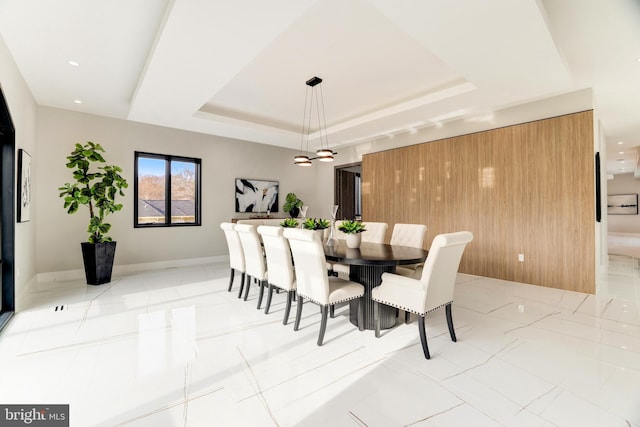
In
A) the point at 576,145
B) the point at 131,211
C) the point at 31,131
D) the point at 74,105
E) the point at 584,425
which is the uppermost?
the point at 74,105

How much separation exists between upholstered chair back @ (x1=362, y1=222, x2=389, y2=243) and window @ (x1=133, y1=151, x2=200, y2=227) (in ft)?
12.8

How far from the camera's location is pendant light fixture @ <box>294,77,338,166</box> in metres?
4.37

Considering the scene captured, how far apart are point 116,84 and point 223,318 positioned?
3.47 m

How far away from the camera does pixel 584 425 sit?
61.4 inches

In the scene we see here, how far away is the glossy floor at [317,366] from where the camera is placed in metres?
1.67

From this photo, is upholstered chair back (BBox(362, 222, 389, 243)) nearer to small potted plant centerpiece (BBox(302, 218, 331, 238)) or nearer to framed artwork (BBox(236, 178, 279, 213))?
small potted plant centerpiece (BBox(302, 218, 331, 238))

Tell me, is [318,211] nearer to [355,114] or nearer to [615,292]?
[355,114]

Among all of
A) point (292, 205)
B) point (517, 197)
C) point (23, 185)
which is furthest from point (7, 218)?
point (517, 197)

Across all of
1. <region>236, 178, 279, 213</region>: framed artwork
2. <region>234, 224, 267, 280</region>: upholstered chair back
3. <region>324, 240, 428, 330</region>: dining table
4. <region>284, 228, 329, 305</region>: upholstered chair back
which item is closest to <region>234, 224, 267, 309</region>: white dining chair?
<region>234, 224, 267, 280</region>: upholstered chair back

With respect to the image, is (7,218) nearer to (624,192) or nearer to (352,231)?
(352,231)

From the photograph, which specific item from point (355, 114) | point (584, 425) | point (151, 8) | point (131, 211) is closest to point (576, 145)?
point (355, 114)

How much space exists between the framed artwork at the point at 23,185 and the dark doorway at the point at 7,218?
0.22m

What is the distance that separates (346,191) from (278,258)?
17.4 ft

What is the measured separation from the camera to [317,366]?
2160mm
